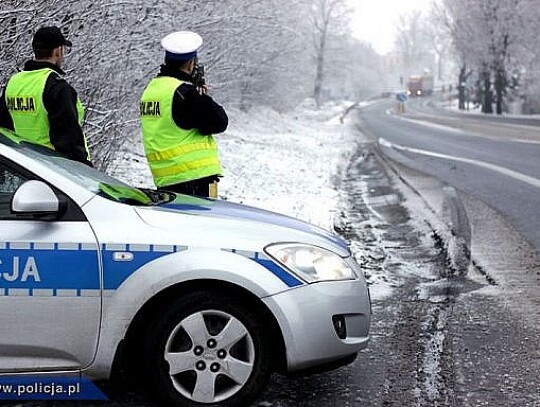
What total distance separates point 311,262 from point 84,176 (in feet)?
4.09

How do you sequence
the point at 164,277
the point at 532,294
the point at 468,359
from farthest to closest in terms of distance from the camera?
the point at 532,294 < the point at 468,359 < the point at 164,277

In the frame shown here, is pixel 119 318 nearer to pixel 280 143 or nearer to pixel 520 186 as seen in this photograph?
pixel 520 186

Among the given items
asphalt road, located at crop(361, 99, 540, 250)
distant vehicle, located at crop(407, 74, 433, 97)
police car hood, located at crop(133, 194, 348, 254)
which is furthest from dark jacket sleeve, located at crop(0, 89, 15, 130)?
distant vehicle, located at crop(407, 74, 433, 97)

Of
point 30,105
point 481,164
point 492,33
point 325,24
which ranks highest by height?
point 325,24

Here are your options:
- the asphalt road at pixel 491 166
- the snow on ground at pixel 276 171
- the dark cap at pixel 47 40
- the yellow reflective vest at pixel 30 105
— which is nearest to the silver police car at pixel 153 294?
the yellow reflective vest at pixel 30 105

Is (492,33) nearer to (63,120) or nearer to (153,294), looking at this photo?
(63,120)

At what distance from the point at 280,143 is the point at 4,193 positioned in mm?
23113

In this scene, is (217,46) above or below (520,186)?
above

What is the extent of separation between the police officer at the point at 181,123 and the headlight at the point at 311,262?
1.37 metres

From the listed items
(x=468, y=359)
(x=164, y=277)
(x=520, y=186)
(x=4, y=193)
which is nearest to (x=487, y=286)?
(x=468, y=359)

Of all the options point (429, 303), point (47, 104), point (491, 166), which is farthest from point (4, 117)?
point (491, 166)

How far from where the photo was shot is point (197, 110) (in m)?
5.06

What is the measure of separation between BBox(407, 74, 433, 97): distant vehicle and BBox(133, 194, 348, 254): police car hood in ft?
386

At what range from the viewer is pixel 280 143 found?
26.8m
